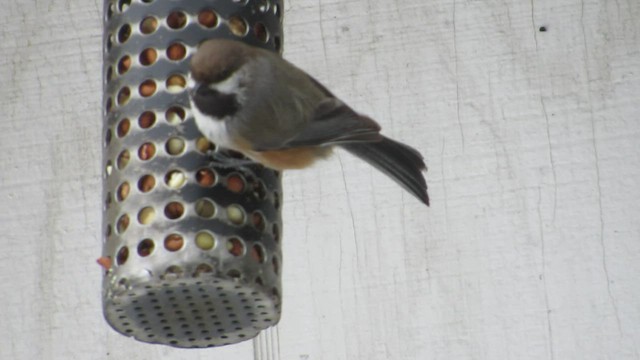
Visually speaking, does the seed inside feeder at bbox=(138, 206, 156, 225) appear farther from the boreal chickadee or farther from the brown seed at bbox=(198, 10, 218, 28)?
the brown seed at bbox=(198, 10, 218, 28)

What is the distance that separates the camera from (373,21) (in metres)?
3.12

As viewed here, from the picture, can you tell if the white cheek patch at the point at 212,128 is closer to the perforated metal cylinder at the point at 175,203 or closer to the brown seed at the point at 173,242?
the perforated metal cylinder at the point at 175,203

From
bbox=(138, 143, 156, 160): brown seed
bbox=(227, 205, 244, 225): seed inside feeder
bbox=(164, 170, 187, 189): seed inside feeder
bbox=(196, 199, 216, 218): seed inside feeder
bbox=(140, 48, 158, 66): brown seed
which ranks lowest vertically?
bbox=(227, 205, 244, 225): seed inside feeder

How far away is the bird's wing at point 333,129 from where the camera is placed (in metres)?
2.50

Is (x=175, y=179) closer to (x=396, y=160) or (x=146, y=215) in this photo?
(x=146, y=215)

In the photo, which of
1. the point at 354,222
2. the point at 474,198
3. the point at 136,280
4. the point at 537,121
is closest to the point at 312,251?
the point at 354,222

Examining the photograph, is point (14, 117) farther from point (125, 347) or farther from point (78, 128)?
point (125, 347)

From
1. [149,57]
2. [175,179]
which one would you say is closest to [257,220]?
[175,179]

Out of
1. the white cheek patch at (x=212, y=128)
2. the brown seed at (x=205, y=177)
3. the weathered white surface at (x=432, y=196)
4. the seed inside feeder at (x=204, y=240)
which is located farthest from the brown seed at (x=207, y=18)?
the weathered white surface at (x=432, y=196)

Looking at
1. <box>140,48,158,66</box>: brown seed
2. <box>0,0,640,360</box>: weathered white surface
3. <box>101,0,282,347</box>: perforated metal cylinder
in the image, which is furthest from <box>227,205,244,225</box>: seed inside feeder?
<box>0,0,640,360</box>: weathered white surface

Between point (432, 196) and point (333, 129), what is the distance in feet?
1.73

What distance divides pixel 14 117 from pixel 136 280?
98 cm

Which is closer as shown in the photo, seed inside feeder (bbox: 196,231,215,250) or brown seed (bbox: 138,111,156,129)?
seed inside feeder (bbox: 196,231,215,250)

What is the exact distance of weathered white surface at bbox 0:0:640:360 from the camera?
2.91m
